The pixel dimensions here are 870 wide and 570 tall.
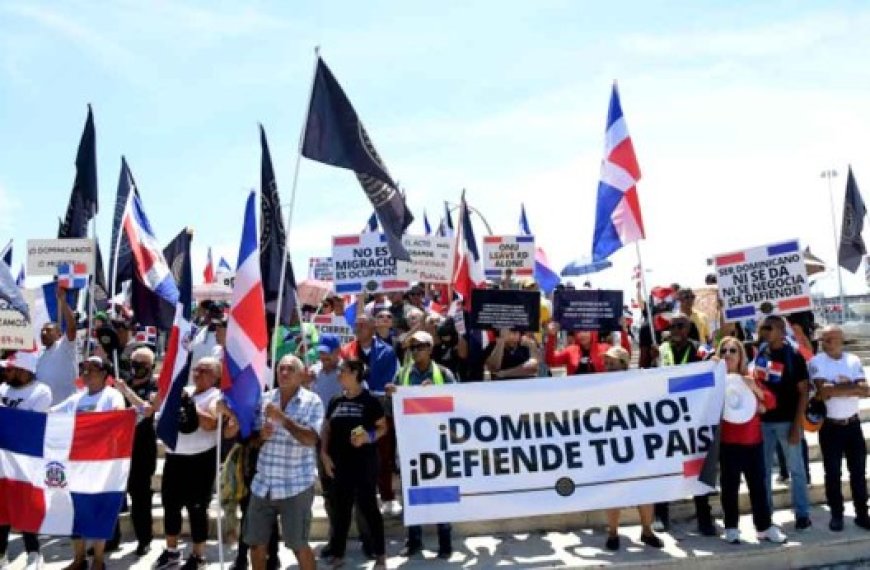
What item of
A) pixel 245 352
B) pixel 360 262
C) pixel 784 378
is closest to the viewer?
pixel 245 352

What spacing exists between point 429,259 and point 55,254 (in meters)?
5.29

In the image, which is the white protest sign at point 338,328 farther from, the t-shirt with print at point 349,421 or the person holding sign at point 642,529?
the person holding sign at point 642,529

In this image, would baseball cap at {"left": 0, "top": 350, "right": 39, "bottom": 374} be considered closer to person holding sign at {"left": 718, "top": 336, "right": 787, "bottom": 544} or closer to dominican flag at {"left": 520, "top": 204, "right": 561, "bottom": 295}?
person holding sign at {"left": 718, "top": 336, "right": 787, "bottom": 544}

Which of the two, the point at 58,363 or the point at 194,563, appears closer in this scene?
the point at 194,563

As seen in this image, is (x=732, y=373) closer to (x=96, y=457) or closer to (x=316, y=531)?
(x=316, y=531)

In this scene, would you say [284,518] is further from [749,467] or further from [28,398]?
[749,467]

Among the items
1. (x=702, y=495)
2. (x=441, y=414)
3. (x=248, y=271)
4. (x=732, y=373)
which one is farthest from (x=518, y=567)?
(x=248, y=271)

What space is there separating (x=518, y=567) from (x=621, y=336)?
401 centimetres

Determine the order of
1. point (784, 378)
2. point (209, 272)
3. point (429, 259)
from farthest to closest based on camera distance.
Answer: point (209, 272) < point (429, 259) < point (784, 378)

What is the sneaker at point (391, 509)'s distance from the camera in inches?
291

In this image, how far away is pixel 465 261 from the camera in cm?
1026

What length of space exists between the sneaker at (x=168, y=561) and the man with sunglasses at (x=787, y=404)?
534 cm

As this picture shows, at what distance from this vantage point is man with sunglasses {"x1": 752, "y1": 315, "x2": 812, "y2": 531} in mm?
7059

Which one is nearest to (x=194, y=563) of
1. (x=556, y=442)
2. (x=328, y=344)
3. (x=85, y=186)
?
(x=328, y=344)
